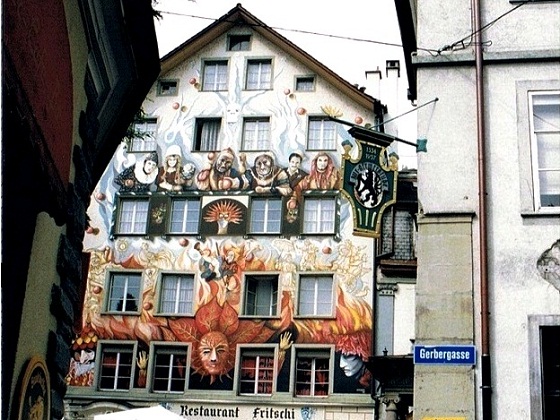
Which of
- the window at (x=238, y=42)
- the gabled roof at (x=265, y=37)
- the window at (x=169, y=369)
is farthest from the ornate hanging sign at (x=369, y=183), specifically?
the window at (x=238, y=42)

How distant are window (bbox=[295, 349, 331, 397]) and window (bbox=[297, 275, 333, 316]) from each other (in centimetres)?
132

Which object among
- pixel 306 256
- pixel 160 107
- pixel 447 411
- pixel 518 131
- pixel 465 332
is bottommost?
pixel 447 411

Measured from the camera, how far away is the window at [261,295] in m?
29.0

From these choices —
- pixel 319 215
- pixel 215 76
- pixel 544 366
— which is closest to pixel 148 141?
pixel 215 76

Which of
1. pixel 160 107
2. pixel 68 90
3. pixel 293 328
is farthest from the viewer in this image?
pixel 160 107

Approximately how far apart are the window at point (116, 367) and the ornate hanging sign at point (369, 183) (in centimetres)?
1784

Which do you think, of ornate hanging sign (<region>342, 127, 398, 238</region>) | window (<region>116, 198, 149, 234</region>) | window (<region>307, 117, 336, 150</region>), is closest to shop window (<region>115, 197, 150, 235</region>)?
window (<region>116, 198, 149, 234</region>)

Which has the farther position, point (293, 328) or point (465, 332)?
point (293, 328)

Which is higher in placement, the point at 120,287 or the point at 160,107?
the point at 160,107

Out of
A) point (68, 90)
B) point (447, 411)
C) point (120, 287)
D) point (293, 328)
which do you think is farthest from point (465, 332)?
point (120, 287)

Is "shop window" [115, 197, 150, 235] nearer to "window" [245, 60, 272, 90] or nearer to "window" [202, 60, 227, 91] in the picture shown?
"window" [202, 60, 227, 91]

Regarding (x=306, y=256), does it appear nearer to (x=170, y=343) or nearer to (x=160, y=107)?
(x=170, y=343)

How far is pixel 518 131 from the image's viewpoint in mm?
11742

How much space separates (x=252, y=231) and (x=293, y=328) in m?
3.62
